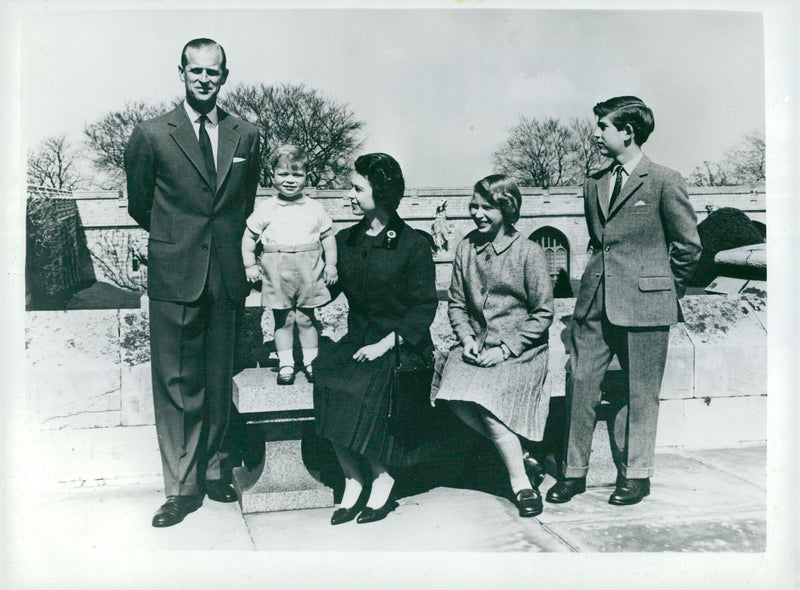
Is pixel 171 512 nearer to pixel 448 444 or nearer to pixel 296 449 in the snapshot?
pixel 296 449

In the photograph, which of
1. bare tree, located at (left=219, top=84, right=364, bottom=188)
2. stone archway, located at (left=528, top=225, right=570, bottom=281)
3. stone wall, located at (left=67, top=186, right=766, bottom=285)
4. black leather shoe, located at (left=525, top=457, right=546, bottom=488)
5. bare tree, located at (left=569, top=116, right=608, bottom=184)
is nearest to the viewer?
black leather shoe, located at (left=525, top=457, right=546, bottom=488)

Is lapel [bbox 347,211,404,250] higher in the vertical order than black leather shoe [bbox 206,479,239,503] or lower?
higher

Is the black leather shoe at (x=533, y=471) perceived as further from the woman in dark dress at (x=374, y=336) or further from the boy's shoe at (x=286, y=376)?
the boy's shoe at (x=286, y=376)

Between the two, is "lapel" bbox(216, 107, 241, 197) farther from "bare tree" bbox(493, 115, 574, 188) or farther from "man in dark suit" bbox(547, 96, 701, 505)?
"bare tree" bbox(493, 115, 574, 188)

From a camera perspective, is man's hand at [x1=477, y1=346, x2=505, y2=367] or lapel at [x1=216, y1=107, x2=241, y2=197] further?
lapel at [x1=216, y1=107, x2=241, y2=197]

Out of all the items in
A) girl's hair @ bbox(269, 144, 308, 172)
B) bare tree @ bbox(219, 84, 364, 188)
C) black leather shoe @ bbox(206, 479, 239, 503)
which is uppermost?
bare tree @ bbox(219, 84, 364, 188)

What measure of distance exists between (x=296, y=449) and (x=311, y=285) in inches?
35.3

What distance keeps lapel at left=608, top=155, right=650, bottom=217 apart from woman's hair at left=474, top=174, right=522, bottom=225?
57 cm

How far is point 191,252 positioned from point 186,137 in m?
→ 0.61

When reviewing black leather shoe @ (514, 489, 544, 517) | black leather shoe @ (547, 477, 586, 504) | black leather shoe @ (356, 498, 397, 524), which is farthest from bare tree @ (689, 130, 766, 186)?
black leather shoe @ (356, 498, 397, 524)

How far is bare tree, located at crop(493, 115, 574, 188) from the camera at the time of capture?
7.43 meters

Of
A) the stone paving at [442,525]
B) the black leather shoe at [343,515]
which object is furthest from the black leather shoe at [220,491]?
the black leather shoe at [343,515]
